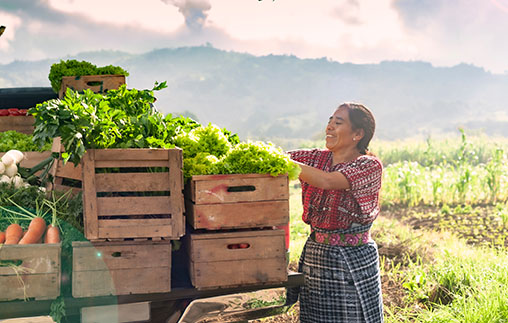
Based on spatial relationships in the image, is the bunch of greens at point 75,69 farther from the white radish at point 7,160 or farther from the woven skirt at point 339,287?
the woven skirt at point 339,287

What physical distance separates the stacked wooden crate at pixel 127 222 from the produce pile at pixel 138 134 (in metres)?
0.10

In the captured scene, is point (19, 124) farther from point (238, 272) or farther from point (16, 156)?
point (238, 272)

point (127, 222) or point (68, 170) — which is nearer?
point (127, 222)

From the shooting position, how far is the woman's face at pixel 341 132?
12.5 ft

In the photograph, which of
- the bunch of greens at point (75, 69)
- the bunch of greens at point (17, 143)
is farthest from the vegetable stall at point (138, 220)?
the bunch of greens at point (75, 69)

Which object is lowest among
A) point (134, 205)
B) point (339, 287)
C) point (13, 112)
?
point (339, 287)

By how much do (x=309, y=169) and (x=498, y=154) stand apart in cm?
860

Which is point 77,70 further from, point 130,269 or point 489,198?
point 489,198

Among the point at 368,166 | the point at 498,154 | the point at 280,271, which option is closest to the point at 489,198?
the point at 498,154

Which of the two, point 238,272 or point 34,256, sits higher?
point 34,256

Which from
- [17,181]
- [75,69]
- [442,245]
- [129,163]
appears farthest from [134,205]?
[442,245]

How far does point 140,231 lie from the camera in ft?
9.27

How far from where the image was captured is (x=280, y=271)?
3045 millimetres

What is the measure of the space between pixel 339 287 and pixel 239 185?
3.92ft
